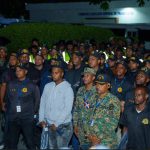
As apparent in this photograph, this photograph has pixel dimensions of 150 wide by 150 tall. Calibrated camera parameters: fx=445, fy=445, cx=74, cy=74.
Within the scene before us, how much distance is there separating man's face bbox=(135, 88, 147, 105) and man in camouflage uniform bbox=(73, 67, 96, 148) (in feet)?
2.00

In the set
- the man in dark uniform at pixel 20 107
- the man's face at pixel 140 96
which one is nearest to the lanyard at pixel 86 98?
the man's face at pixel 140 96

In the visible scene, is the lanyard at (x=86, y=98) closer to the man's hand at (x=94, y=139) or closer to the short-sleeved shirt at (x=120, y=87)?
the man's hand at (x=94, y=139)

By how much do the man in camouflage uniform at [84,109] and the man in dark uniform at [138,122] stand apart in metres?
0.54

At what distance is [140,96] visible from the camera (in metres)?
6.32

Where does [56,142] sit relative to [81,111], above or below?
below

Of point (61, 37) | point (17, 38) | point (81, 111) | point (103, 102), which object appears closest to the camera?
point (103, 102)

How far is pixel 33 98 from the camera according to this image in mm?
7566

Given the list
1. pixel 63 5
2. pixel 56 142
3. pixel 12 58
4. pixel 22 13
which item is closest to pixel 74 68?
pixel 12 58

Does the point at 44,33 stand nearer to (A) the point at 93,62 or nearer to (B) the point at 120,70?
(A) the point at 93,62

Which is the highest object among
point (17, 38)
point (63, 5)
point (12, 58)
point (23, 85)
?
point (63, 5)

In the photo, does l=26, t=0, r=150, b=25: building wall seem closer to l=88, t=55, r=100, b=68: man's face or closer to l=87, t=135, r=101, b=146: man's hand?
l=88, t=55, r=100, b=68: man's face

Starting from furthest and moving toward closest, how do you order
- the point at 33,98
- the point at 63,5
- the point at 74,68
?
the point at 63,5 < the point at 74,68 < the point at 33,98

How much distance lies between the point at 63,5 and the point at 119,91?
97.0 feet

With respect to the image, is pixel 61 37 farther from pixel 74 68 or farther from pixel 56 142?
pixel 56 142
